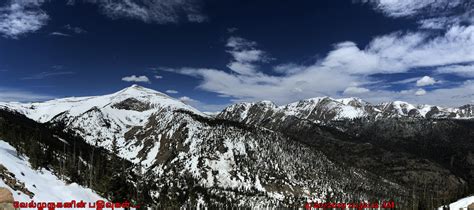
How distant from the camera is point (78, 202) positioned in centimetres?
6219

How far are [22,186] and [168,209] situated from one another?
335ft

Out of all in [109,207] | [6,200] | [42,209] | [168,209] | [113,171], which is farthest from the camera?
[168,209]

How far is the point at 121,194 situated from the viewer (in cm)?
10538

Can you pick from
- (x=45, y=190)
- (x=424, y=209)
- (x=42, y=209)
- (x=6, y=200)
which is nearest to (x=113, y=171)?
(x=45, y=190)

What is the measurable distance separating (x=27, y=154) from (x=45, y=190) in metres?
62.2

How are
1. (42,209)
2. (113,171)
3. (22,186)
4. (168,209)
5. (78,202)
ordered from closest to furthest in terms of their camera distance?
1. (42,209)
2. (22,186)
3. (78,202)
4. (113,171)
5. (168,209)

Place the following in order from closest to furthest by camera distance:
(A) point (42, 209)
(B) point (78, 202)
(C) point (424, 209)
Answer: (A) point (42, 209) → (B) point (78, 202) → (C) point (424, 209)

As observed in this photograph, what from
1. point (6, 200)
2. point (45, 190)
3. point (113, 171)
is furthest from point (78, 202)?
point (113, 171)

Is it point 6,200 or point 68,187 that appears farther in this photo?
point 68,187

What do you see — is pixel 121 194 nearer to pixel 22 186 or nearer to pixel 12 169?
pixel 12 169

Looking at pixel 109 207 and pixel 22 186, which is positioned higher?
pixel 22 186

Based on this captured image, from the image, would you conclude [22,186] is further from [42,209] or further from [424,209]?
[424,209]

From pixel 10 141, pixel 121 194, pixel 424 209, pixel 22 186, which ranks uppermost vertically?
pixel 10 141

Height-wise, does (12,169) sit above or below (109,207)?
above
